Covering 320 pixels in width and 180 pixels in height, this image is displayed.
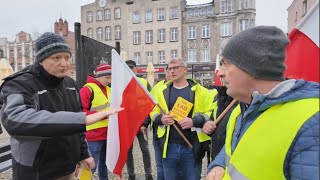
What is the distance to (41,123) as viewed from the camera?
2.00 meters

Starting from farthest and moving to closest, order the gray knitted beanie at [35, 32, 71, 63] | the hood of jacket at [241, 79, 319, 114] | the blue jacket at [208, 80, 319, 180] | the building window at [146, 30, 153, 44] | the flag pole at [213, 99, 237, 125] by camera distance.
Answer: the building window at [146, 30, 153, 44], the flag pole at [213, 99, 237, 125], the gray knitted beanie at [35, 32, 71, 63], the hood of jacket at [241, 79, 319, 114], the blue jacket at [208, 80, 319, 180]

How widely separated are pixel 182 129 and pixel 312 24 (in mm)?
2655

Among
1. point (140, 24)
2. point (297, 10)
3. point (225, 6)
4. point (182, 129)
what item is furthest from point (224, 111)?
point (140, 24)

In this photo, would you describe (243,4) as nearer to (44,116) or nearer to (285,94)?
(44,116)

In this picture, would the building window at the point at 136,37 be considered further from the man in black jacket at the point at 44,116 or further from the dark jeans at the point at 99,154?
the man in black jacket at the point at 44,116

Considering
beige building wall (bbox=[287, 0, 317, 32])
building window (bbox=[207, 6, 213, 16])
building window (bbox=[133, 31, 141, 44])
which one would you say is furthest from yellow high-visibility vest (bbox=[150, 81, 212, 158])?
building window (bbox=[133, 31, 141, 44])

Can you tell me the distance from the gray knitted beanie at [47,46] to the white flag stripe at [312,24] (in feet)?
5.74

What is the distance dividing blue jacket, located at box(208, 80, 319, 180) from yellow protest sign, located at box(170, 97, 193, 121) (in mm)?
2237

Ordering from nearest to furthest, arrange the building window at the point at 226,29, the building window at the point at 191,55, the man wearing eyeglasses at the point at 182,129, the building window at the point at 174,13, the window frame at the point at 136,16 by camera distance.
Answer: the man wearing eyeglasses at the point at 182,129 < the building window at the point at 226,29 < the building window at the point at 191,55 < the building window at the point at 174,13 < the window frame at the point at 136,16

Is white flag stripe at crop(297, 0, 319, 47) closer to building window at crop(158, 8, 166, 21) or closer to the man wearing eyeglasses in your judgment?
the man wearing eyeglasses

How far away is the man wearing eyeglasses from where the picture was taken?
3701mm

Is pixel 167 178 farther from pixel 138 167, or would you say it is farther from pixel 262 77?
pixel 262 77

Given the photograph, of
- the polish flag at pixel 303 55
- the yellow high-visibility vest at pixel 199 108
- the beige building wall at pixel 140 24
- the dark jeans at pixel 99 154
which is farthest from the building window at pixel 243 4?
the polish flag at pixel 303 55

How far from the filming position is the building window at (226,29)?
128 feet
